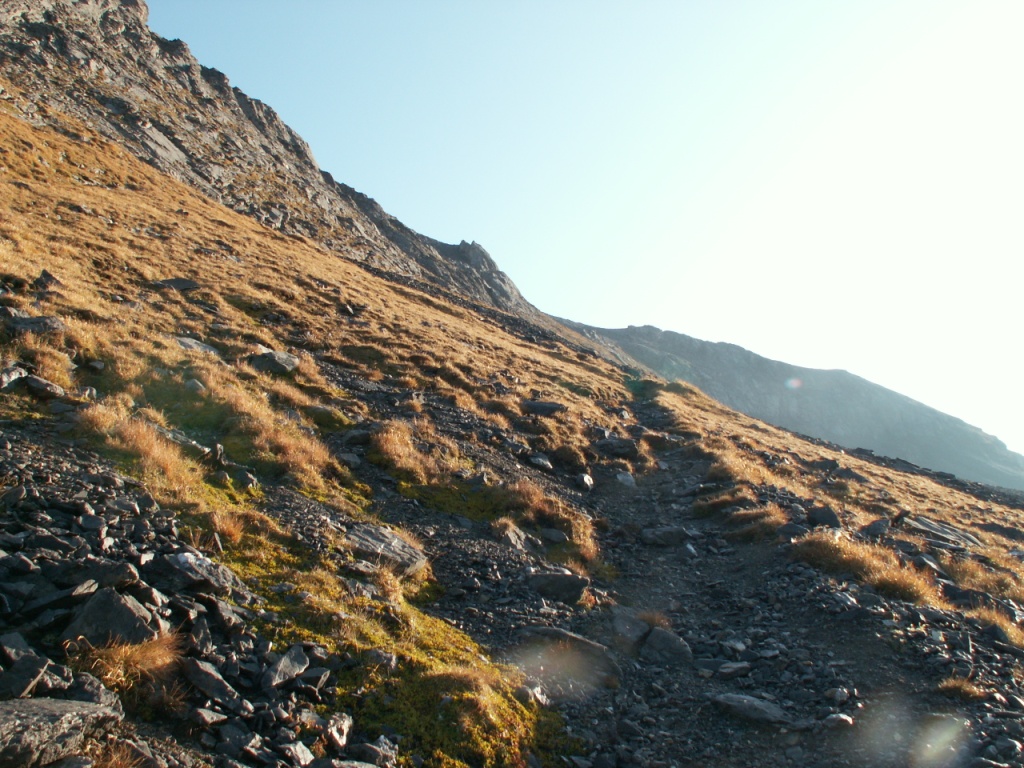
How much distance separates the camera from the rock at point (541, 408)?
2141cm

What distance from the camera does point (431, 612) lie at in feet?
28.1

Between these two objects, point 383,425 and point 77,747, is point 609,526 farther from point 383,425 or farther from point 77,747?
point 77,747

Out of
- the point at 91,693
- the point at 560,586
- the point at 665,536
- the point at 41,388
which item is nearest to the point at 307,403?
the point at 41,388

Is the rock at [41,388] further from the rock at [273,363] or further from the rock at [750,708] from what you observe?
the rock at [750,708]

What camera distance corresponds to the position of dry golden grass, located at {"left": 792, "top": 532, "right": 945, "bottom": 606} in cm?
1036

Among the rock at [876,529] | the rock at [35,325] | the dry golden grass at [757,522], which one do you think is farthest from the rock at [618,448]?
the rock at [35,325]

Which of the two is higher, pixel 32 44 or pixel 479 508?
pixel 32 44

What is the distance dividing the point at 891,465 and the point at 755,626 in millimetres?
37158

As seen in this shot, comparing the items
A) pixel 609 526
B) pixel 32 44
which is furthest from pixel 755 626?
pixel 32 44

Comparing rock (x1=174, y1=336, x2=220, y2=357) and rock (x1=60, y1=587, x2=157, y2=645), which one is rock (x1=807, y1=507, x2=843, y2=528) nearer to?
rock (x1=60, y1=587, x2=157, y2=645)

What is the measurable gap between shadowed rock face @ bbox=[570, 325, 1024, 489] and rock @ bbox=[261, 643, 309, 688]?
11561 centimetres

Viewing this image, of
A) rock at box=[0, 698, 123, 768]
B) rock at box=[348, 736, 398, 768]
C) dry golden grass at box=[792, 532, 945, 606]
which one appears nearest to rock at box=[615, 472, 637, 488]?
dry golden grass at box=[792, 532, 945, 606]

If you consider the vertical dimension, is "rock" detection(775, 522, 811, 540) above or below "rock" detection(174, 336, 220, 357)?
above

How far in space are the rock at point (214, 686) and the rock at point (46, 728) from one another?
0.75 metres
